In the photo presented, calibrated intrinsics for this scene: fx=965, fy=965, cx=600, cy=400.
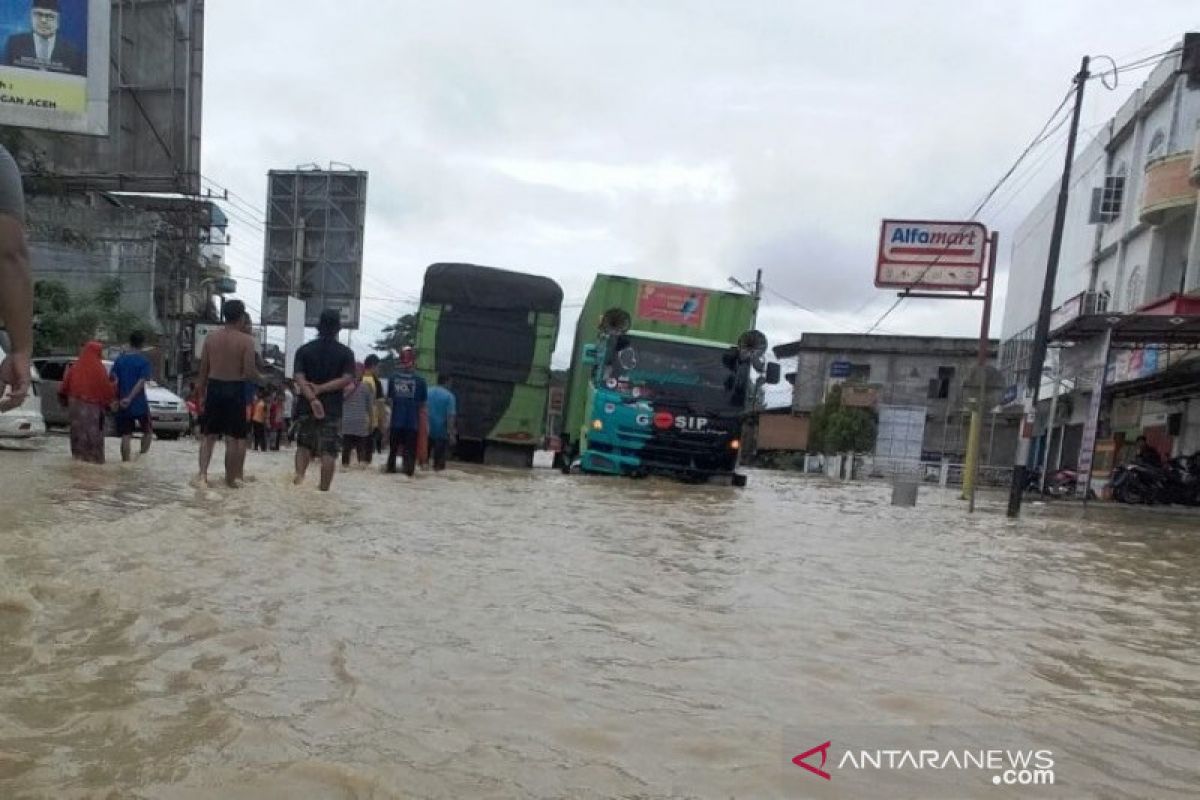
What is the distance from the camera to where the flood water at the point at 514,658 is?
2318 millimetres

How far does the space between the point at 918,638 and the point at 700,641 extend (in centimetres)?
102

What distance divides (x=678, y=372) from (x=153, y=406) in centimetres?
1138

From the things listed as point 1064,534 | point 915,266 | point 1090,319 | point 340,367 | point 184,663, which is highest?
point 915,266

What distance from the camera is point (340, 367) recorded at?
832 centimetres

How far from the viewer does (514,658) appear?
10.8ft

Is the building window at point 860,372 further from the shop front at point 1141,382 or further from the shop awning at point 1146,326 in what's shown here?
the shop awning at point 1146,326

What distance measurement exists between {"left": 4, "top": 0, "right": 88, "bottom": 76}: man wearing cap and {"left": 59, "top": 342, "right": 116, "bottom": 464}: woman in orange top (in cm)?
1184

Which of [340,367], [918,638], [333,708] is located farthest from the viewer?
[340,367]

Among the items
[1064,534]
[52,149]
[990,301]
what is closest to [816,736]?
[1064,534]

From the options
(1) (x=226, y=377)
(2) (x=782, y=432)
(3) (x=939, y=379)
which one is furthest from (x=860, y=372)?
(1) (x=226, y=377)

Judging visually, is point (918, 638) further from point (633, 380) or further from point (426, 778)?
point (633, 380)

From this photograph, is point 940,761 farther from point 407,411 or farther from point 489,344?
point 489,344

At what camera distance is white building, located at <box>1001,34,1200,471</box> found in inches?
706

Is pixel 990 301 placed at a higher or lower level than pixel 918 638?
higher
